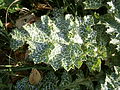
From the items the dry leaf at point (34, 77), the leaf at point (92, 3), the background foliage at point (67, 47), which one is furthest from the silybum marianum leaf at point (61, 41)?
the dry leaf at point (34, 77)

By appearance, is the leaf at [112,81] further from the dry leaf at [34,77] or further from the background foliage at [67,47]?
the dry leaf at [34,77]

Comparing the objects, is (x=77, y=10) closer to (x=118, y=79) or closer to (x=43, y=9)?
(x=43, y=9)

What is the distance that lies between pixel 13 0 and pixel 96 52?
70 cm

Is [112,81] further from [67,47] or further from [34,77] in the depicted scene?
[34,77]

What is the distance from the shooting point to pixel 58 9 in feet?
7.16

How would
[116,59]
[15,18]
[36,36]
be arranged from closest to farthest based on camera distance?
[36,36] → [116,59] → [15,18]

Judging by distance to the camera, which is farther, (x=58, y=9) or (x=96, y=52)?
(x=58, y=9)

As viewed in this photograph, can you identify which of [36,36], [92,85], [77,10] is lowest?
[92,85]

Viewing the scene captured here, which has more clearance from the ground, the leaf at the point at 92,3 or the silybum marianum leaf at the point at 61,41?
the leaf at the point at 92,3

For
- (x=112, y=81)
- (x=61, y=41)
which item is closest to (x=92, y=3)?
(x=61, y=41)

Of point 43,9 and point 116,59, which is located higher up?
point 43,9

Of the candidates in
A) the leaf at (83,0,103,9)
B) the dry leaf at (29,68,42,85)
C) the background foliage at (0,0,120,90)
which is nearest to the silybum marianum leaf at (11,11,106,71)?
the background foliage at (0,0,120,90)

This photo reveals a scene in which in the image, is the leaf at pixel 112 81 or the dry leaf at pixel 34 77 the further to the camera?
the dry leaf at pixel 34 77

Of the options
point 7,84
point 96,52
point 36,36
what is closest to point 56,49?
point 36,36
